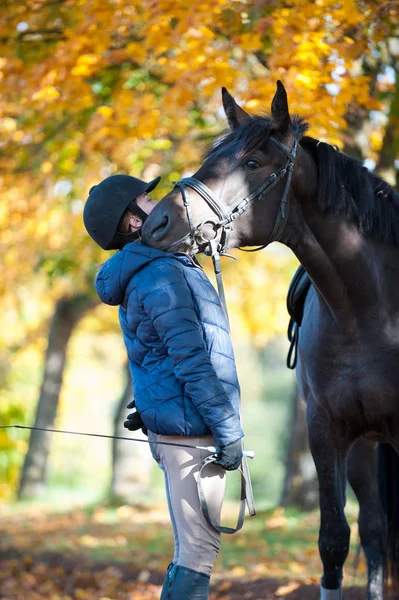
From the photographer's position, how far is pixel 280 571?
6.61 metres

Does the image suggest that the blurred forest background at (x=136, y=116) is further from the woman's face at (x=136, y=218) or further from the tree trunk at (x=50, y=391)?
the woman's face at (x=136, y=218)

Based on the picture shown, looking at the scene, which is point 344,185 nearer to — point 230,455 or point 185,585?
point 230,455

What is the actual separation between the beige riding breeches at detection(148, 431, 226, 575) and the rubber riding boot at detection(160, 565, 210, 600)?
0.08 feet

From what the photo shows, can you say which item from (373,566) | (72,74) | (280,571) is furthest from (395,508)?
(72,74)

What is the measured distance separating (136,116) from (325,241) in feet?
13.1

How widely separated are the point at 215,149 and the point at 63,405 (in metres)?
19.1

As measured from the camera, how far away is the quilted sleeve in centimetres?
293

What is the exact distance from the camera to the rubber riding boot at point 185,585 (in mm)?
3008

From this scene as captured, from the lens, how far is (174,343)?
2.94m

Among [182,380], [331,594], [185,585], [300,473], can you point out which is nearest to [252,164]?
[182,380]

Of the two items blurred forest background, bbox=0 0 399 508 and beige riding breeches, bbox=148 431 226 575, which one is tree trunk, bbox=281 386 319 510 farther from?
beige riding breeches, bbox=148 431 226 575

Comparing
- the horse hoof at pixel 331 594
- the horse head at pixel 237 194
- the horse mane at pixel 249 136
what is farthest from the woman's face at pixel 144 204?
the horse hoof at pixel 331 594

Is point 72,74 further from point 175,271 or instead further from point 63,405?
point 63,405

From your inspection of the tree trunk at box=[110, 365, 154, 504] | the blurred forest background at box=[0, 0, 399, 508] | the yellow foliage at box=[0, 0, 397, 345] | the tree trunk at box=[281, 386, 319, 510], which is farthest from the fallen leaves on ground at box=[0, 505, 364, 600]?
the yellow foliage at box=[0, 0, 397, 345]
